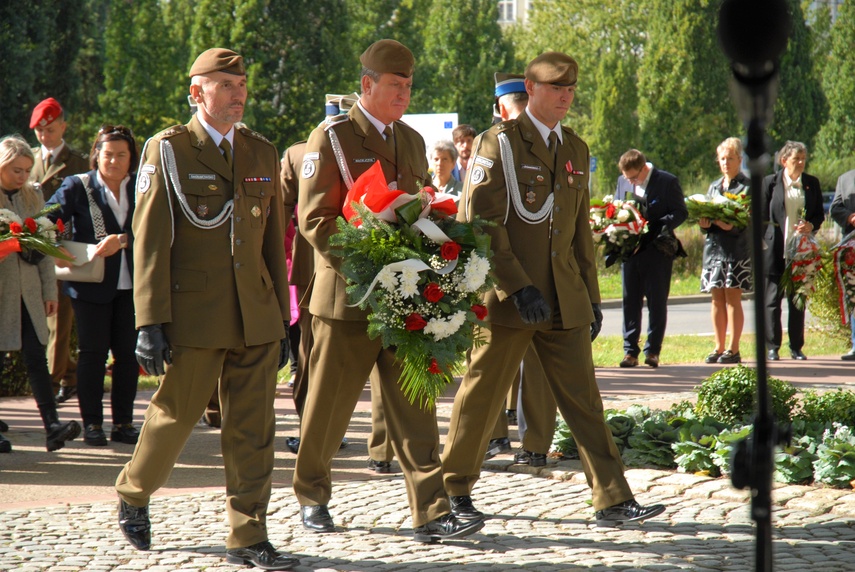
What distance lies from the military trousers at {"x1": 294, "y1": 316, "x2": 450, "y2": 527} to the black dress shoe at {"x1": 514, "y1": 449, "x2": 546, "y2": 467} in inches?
67.8

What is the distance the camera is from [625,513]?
221 inches

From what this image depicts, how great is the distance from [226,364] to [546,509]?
194 cm

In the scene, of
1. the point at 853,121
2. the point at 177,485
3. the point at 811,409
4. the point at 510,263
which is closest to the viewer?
the point at 510,263

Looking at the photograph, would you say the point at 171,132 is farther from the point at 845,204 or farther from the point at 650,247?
the point at 845,204

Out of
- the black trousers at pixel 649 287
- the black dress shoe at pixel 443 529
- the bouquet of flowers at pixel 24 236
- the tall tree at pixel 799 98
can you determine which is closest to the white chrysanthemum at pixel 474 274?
the black dress shoe at pixel 443 529

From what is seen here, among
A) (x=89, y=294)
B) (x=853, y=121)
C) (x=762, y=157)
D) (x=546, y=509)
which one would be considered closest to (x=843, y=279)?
(x=546, y=509)

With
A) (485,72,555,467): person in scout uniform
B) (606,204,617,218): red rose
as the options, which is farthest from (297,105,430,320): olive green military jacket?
(606,204,617,218): red rose

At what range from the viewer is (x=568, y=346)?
5730mm

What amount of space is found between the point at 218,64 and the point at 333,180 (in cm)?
79

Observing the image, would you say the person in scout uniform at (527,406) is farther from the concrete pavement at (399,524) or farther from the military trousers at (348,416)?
the military trousers at (348,416)

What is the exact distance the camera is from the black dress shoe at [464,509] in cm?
558

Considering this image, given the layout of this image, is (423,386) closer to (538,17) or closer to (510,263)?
(510,263)

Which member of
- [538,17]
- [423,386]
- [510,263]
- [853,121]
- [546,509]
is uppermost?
[538,17]

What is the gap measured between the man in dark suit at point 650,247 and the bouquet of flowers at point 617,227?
20 centimetres
